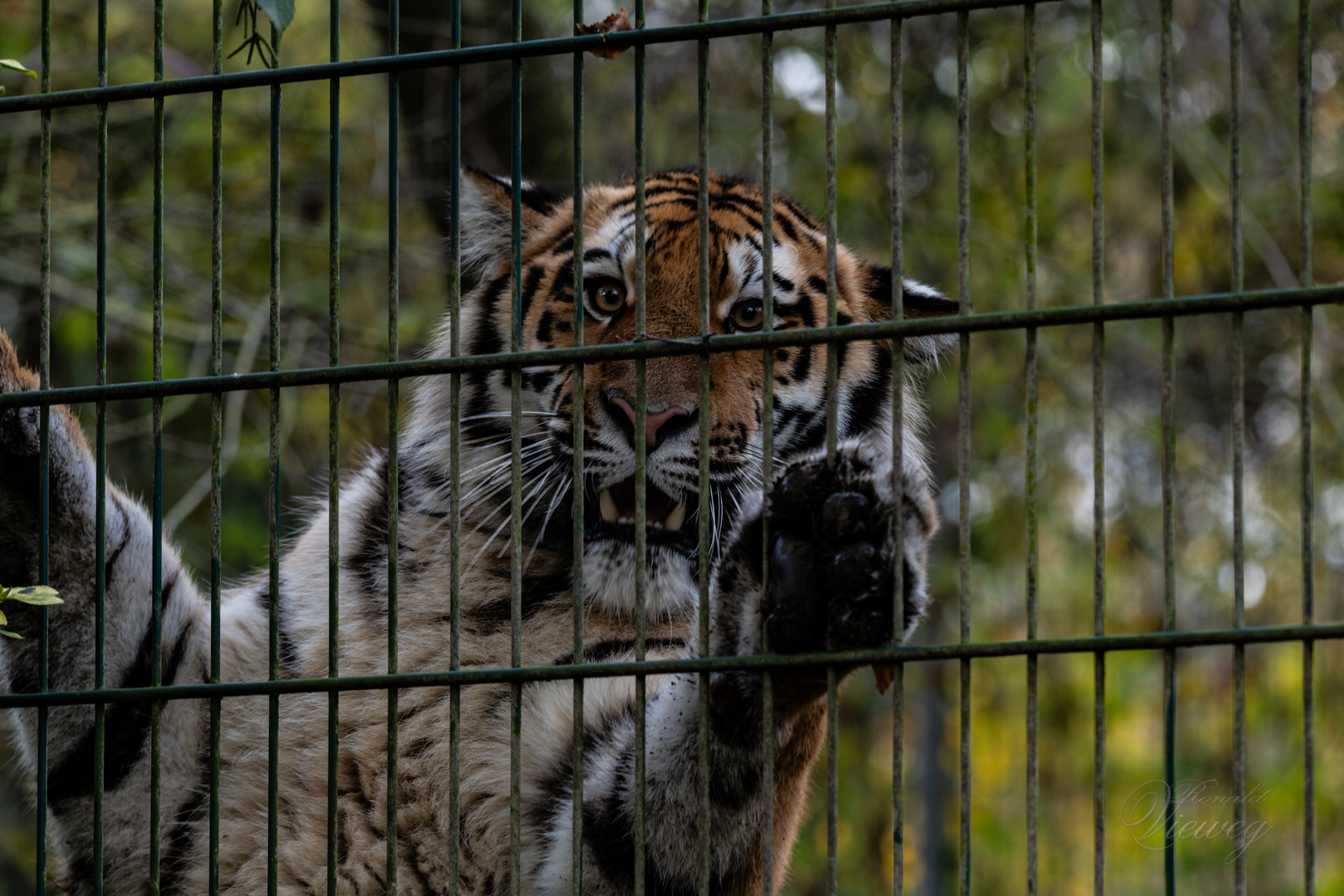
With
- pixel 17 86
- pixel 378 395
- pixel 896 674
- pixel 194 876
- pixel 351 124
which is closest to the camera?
pixel 896 674

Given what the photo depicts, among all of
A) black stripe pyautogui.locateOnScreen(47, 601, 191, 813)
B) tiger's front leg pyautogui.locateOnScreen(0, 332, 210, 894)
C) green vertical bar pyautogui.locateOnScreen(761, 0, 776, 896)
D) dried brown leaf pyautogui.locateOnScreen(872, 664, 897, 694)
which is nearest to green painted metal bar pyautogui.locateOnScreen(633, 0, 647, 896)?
green vertical bar pyautogui.locateOnScreen(761, 0, 776, 896)

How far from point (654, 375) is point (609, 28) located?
0.94 meters

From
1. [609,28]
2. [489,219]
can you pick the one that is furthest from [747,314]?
[609,28]

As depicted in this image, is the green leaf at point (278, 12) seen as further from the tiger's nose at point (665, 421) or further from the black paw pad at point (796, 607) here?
the black paw pad at point (796, 607)

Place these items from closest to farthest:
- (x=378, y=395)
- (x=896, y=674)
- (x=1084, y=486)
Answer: (x=896, y=674) → (x=378, y=395) → (x=1084, y=486)

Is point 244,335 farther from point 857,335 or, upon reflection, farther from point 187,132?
point 857,335

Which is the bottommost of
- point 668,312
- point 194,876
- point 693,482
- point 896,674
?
point 194,876

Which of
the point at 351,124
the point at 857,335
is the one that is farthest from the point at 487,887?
the point at 351,124

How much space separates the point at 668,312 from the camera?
3.02 m

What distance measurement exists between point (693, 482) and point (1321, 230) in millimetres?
4627

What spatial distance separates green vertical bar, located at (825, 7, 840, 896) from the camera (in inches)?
66.3

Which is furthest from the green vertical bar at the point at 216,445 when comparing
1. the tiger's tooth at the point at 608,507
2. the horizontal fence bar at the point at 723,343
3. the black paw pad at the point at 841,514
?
the tiger's tooth at the point at 608,507

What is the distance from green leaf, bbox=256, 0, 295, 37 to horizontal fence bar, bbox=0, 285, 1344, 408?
1.80ft

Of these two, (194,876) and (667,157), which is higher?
(667,157)
